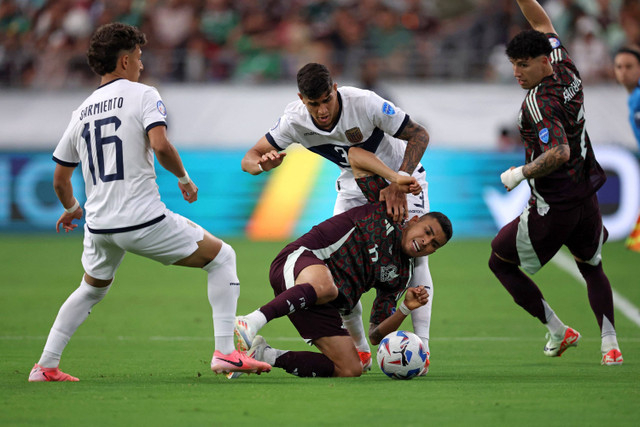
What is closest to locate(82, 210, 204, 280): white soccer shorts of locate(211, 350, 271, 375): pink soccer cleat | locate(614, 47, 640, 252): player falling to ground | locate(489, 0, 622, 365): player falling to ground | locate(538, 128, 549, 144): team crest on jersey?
locate(211, 350, 271, 375): pink soccer cleat

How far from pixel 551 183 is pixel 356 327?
1707 mm

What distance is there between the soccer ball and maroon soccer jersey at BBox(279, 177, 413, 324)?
54 centimetres

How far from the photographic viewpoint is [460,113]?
18.0 meters

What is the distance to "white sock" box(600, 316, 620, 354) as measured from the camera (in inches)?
271

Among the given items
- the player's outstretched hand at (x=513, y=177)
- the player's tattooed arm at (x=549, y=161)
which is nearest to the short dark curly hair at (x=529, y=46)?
the player's tattooed arm at (x=549, y=161)

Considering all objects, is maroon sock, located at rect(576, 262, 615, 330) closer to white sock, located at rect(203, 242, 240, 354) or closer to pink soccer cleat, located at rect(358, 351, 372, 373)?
pink soccer cleat, located at rect(358, 351, 372, 373)

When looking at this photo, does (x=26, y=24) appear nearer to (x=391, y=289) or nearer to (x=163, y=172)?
(x=163, y=172)

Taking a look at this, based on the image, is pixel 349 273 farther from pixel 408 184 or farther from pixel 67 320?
pixel 67 320

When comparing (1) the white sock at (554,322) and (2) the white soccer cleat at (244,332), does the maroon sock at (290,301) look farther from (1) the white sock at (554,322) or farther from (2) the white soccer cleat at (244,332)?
(1) the white sock at (554,322)

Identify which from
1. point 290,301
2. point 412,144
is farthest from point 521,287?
point 290,301

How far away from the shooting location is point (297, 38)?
727 inches

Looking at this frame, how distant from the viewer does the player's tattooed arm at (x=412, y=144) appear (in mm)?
6750

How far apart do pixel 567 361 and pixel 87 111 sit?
3.81 meters

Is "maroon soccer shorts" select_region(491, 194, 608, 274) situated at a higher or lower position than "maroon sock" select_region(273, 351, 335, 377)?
higher
